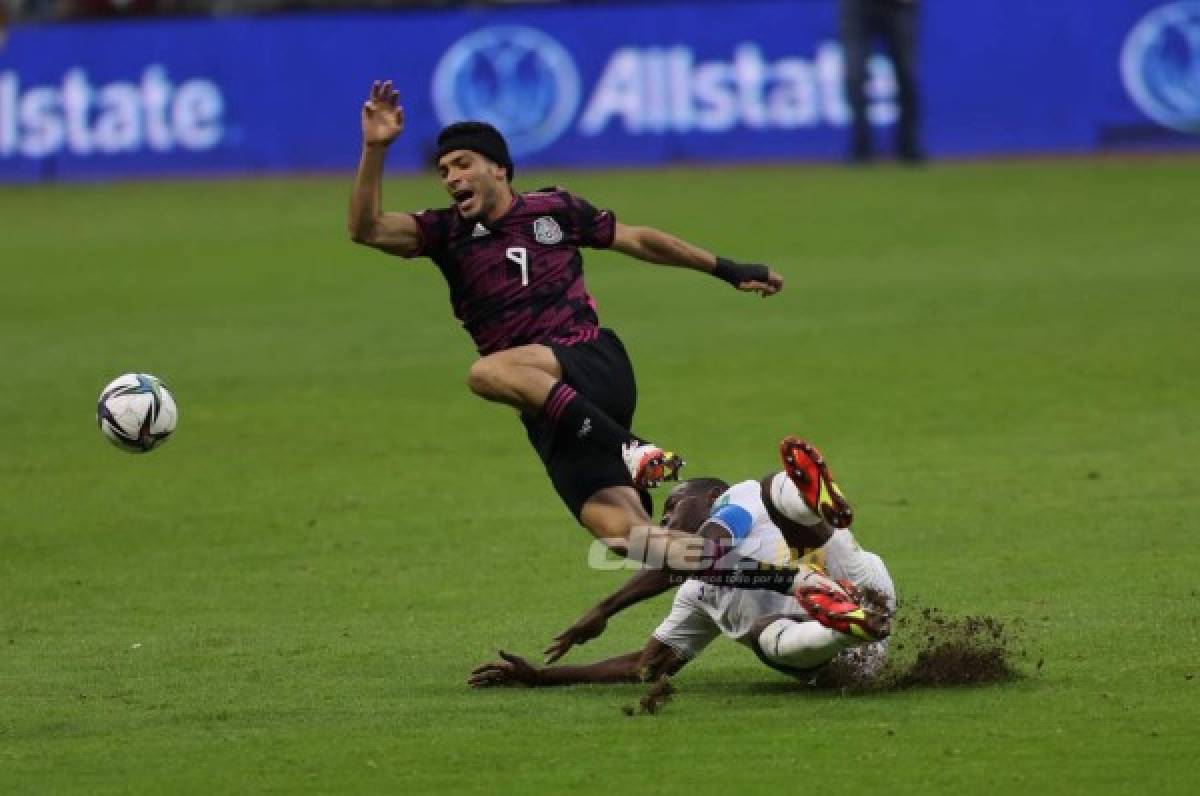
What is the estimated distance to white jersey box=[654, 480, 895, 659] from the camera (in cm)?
935

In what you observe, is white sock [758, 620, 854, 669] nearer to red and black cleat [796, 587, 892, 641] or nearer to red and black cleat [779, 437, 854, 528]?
red and black cleat [796, 587, 892, 641]

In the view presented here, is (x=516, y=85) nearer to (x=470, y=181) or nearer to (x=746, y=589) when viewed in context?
(x=470, y=181)

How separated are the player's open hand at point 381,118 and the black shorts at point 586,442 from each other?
1.21m

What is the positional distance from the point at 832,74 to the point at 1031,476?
1691 cm

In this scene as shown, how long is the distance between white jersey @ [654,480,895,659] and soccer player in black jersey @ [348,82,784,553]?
35 centimetres

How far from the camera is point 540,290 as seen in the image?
1037cm

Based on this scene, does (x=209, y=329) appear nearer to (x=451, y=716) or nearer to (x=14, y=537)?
(x=14, y=537)

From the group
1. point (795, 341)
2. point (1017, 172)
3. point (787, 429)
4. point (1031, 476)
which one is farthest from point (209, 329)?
point (1017, 172)

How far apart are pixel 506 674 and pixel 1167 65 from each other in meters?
21.8

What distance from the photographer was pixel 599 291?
2438 cm

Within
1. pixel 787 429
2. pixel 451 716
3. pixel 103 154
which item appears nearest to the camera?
pixel 451 716

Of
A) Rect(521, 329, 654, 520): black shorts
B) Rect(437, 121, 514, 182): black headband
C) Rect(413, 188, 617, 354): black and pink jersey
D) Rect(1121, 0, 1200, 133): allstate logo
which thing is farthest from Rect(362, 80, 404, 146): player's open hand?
Rect(1121, 0, 1200, 133): allstate logo

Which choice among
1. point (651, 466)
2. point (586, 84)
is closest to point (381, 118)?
point (651, 466)

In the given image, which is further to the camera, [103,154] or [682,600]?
[103,154]
